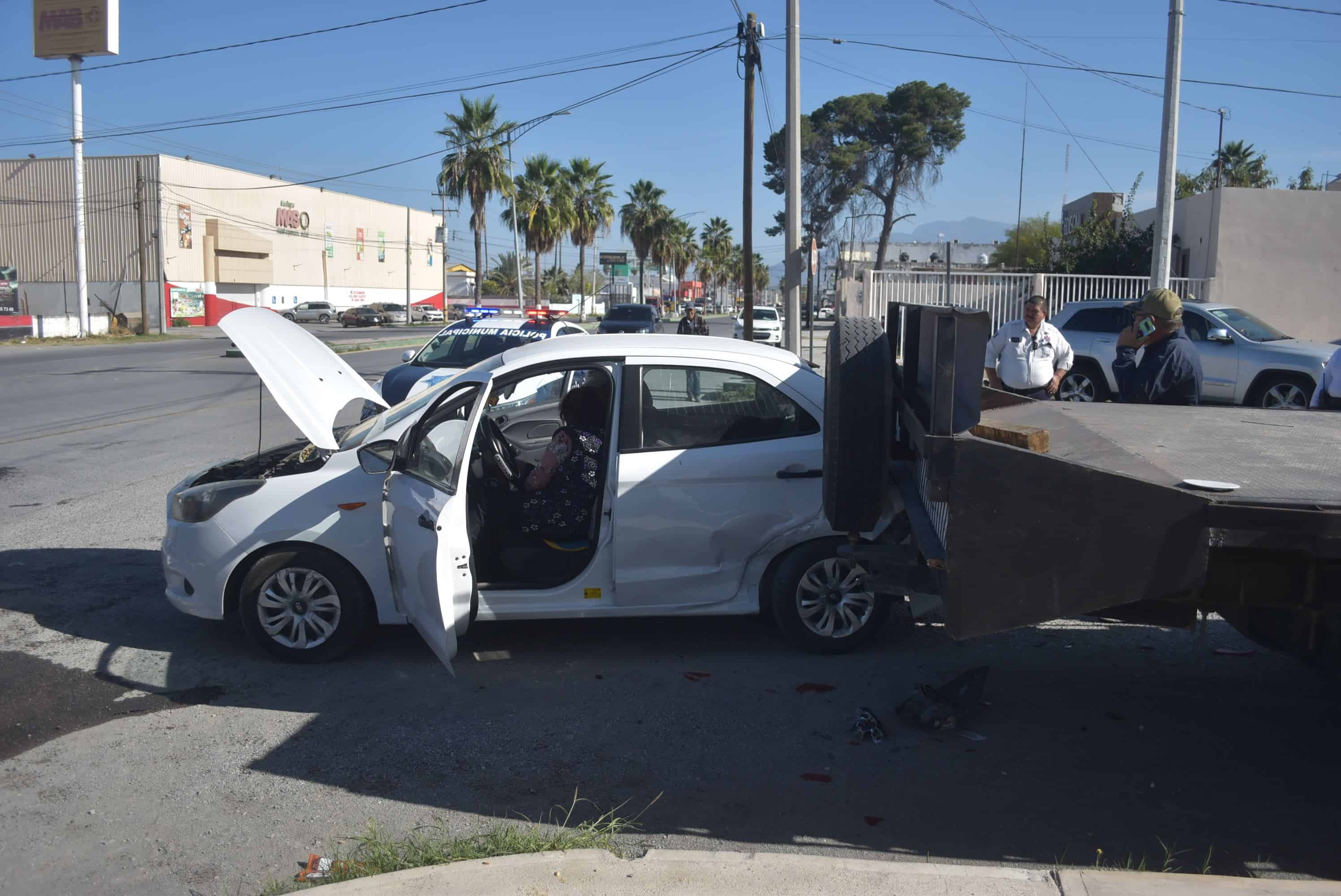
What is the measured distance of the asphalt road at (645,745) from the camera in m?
3.82

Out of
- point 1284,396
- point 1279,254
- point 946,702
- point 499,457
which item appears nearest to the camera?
point 946,702

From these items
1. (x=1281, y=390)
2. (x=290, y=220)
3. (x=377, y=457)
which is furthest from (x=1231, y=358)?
(x=290, y=220)

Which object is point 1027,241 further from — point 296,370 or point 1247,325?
point 296,370

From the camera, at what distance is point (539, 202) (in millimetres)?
52062

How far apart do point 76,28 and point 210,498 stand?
157 feet

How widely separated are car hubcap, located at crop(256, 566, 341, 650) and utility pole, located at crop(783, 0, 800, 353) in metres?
13.5

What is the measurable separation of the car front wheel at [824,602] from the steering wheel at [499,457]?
5.51ft

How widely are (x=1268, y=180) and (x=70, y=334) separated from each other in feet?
180

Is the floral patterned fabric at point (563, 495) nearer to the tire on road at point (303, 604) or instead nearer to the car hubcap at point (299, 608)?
the tire on road at point (303, 604)

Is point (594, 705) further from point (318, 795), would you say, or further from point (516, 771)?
point (318, 795)

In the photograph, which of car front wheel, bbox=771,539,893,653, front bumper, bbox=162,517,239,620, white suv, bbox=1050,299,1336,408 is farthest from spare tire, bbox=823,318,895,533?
white suv, bbox=1050,299,1336,408

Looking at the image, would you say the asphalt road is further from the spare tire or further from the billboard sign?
the billboard sign

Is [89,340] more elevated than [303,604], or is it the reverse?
[89,340]

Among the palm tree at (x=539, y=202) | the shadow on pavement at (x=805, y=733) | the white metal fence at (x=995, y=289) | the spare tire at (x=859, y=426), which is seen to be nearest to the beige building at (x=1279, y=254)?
the white metal fence at (x=995, y=289)
